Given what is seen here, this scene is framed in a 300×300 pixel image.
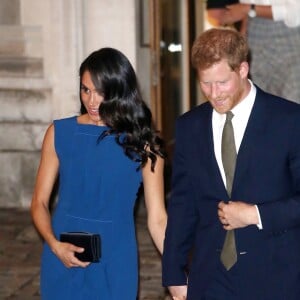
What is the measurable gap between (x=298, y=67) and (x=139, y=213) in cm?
506

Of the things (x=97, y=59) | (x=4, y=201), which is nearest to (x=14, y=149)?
(x=4, y=201)

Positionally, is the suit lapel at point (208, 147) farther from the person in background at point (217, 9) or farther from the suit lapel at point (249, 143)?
the person in background at point (217, 9)

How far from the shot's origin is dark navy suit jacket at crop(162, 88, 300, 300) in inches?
175

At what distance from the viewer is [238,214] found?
438cm

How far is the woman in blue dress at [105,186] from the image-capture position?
5160mm

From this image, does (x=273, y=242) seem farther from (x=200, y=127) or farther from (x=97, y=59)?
(x=97, y=59)

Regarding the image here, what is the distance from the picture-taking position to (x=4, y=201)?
11.6m

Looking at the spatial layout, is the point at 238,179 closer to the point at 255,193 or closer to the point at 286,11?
the point at 255,193

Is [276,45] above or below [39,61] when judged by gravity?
above

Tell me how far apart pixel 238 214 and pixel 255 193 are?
0.14m

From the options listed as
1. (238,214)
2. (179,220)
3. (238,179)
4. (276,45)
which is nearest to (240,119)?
(238,179)

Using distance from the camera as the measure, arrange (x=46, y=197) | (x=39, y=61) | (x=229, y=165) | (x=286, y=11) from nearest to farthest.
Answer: (x=229, y=165), (x=46, y=197), (x=286, y=11), (x=39, y=61)

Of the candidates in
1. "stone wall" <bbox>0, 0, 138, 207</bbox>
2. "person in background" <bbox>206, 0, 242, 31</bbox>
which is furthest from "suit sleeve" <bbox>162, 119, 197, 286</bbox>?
"stone wall" <bbox>0, 0, 138, 207</bbox>

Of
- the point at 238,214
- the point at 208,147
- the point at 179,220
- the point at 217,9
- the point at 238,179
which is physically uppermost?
the point at 217,9
